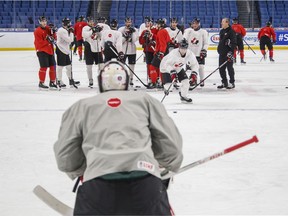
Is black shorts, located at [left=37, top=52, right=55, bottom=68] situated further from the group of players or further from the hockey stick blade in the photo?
the hockey stick blade

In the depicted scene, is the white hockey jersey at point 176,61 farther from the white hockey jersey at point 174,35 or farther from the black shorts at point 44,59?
the black shorts at point 44,59

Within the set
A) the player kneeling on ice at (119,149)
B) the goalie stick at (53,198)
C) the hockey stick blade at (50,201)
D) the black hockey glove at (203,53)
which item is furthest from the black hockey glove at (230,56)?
the player kneeling on ice at (119,149)

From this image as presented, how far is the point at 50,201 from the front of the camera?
242cm

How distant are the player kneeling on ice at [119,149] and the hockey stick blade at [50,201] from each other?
0.77 feet

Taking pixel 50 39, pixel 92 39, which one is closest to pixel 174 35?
pixel 92 39

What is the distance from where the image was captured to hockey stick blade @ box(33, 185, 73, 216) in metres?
2.39

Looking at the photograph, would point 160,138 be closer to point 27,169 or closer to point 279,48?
point 27,169

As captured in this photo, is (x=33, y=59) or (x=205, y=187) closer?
(x=205, y=187)

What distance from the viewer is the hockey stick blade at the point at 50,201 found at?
2.39 meters

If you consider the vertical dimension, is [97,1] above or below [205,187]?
above

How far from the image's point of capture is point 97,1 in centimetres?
2259

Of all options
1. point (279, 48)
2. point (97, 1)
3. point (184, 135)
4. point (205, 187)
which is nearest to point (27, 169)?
Answer: point (205, 187)

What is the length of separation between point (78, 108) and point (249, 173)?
2.25 meters

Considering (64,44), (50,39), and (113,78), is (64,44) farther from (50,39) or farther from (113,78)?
(113,78)
